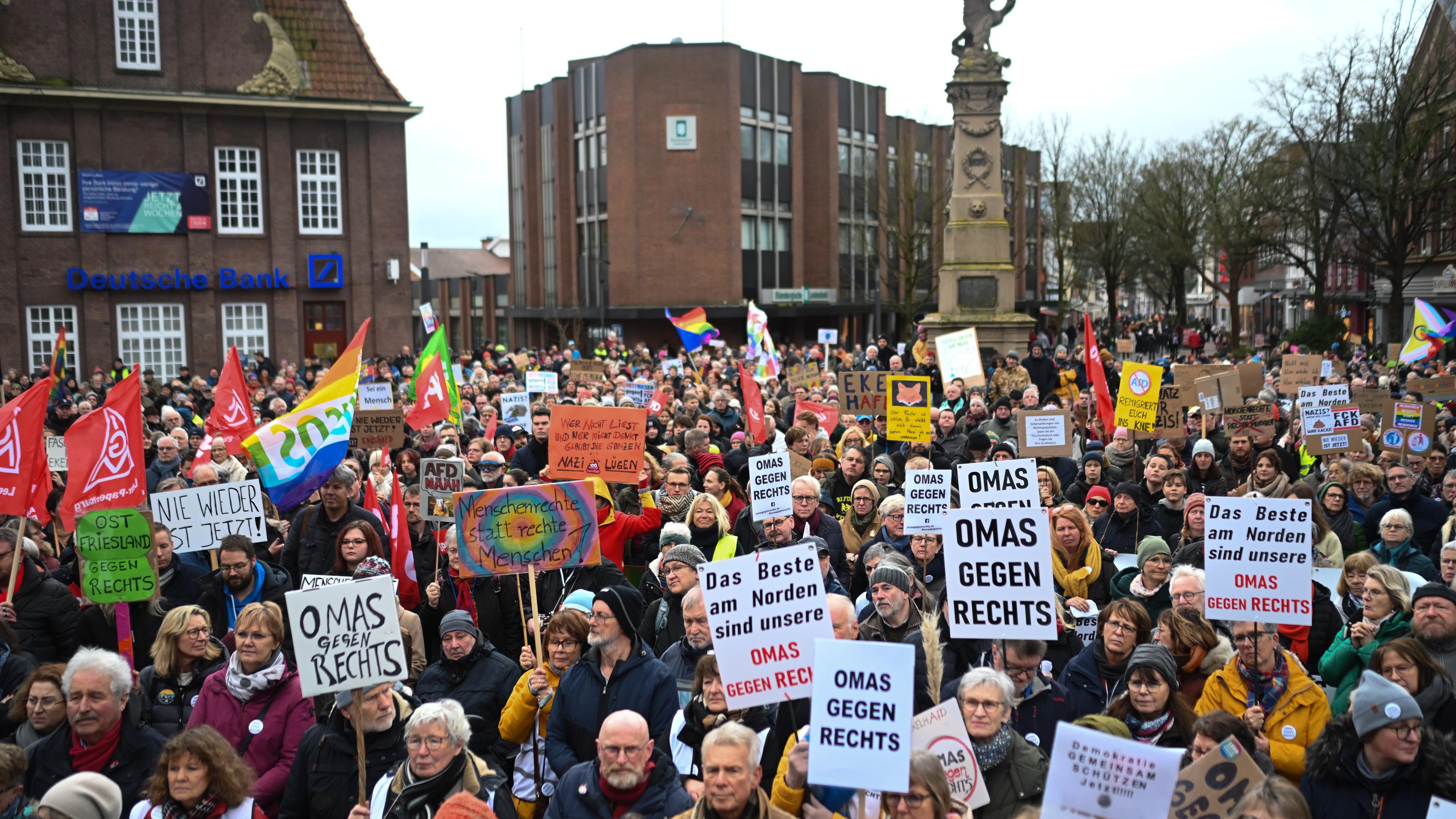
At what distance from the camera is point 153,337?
3628cm

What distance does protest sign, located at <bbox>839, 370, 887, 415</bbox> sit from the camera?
1594cm

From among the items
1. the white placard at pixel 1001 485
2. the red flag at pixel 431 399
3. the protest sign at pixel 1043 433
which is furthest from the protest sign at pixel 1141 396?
the red flag at pixel 431 399

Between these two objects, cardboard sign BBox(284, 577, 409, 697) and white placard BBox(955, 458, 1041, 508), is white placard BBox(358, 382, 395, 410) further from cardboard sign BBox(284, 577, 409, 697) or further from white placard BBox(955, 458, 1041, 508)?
white placard BBox(955, 458, 1041, 508)

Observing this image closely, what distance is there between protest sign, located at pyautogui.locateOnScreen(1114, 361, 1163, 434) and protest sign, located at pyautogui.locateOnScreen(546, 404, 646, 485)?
5.98 m

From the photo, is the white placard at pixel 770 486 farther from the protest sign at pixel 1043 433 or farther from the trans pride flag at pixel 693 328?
the trans pride flag at pixel 693 328

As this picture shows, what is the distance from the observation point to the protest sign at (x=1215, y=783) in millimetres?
4527

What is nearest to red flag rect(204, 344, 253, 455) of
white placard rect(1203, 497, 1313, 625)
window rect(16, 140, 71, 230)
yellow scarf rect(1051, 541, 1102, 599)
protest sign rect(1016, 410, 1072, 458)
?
protest sign rect(1016, 410, 1072, 458)

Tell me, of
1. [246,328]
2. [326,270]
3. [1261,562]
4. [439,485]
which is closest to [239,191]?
[326,270]

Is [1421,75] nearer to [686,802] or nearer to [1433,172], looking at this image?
[1433,172]

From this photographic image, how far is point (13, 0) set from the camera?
112 ft

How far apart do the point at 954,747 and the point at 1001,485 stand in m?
1.81

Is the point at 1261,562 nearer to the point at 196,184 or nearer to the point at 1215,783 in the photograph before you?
the point at 1215,783

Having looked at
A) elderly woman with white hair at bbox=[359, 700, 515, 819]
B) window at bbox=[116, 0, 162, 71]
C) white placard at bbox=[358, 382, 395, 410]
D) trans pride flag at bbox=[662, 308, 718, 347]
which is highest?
window at bbox=[116, 0, 162, 71]

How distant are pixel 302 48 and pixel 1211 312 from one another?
87.8 m
